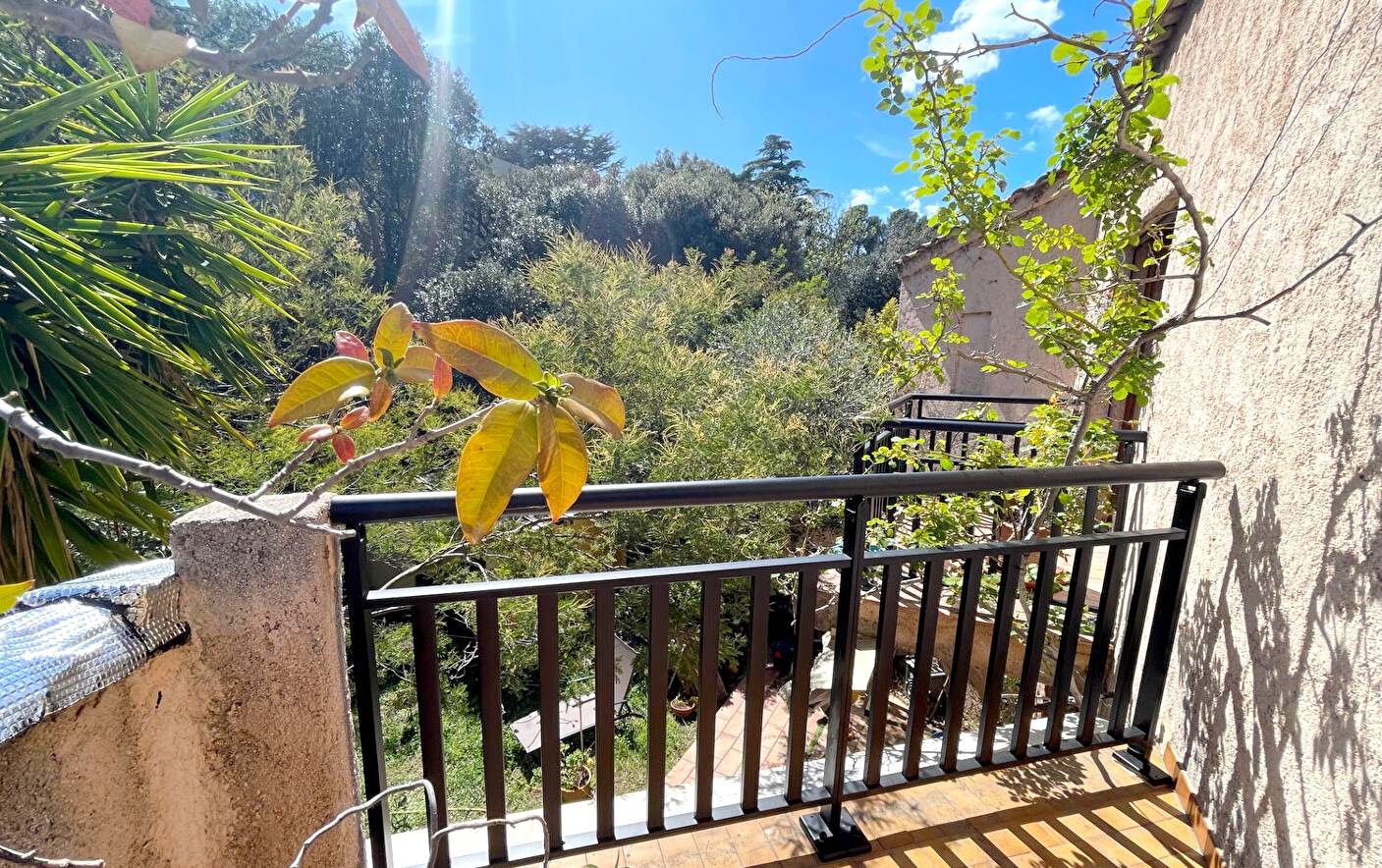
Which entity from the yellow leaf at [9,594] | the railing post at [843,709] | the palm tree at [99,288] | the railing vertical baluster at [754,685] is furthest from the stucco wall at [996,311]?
the yellow leaf at [9,594]

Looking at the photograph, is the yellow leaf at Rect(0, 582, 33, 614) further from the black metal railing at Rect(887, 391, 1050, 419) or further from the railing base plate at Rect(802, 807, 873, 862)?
the black metal railing at Rect(887, 391, 1050, 419)

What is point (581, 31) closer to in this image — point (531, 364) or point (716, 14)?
point (716, 14)

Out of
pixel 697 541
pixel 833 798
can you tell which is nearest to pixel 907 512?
pixel 833 798

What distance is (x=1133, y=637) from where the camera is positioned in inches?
68.0

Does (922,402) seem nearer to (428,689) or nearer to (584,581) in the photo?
(584,581)

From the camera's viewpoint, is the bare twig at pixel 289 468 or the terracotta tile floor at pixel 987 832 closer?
the bare twig at pixel 289 468

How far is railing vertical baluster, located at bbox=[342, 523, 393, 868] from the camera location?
111 cm

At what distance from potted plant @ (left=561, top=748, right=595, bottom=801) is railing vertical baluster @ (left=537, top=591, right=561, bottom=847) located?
9.41 ft

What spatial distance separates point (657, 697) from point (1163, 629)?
1.51 meters

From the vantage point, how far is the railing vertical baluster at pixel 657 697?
4.33 feet

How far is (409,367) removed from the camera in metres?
0.69

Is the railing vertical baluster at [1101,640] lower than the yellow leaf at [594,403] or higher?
lower

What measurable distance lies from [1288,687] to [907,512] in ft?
3.36

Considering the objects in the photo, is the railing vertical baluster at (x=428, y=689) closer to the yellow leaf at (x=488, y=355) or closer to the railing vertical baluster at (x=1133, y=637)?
the yellow leaf at (x=488, y=355)
